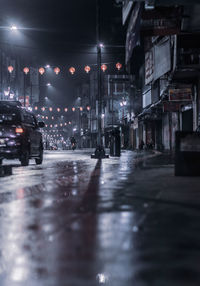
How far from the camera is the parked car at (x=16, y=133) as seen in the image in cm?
1870

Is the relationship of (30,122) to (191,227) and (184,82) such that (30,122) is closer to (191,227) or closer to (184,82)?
(184,82)

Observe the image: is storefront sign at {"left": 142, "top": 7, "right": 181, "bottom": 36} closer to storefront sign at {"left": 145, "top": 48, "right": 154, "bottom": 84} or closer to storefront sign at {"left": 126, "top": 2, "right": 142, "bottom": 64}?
storefront sign at {"left": 126, "top": 2, "right": 142, "bottom": 64}

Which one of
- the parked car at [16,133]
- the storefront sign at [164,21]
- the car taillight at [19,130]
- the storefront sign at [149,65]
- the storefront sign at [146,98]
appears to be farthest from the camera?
the storefront sign at [146,98]

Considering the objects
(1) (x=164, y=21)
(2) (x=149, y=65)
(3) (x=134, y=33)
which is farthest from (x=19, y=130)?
(2) (x=149, y=65)

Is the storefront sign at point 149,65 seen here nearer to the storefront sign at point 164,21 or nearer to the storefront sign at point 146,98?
the storefront sign at point 146,98

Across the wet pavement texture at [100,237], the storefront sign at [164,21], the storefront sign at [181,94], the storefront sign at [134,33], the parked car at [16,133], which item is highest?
the storefront sign at [134,33]

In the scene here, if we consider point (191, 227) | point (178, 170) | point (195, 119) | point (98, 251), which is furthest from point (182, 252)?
point (195, 119)

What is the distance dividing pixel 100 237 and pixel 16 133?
1382cm

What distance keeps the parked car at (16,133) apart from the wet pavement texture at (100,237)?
878 cm

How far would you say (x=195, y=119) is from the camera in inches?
1092

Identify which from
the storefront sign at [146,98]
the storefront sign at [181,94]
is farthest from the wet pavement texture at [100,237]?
the storefront sign at [146,98]

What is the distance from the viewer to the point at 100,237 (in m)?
5.46

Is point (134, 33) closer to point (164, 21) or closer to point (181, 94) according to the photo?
point (181, 94)

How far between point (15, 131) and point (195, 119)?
1247 centimetres
